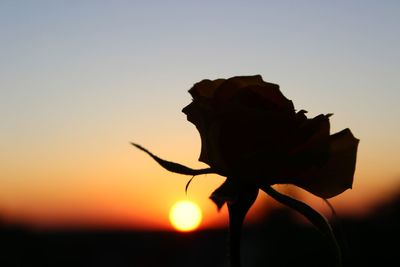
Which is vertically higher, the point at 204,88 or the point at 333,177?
the point at 204,88

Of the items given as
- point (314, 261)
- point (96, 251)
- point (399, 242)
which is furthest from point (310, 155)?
point (96, 251)

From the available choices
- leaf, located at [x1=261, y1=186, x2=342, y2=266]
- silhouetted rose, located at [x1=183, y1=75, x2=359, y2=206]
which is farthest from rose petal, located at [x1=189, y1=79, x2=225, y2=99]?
leaf, located at [x1=261, y1=186, x2=342, y2=266]

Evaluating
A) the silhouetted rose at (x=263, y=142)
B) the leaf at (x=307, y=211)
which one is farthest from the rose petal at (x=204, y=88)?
the leaf at (x=307, y=211)

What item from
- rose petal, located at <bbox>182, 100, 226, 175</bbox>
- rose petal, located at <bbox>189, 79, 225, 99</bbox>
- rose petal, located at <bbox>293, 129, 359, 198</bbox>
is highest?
rose petal, located at <bbox>189, 79, 225, 99</bbox>

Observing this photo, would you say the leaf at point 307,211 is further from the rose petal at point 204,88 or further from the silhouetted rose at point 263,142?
the rose petal at point 204,88

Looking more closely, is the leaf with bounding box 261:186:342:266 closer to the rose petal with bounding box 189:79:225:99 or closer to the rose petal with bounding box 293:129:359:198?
the rose petal with bounding box 293:129:359:198

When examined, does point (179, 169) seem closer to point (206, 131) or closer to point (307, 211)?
point (206, 131)

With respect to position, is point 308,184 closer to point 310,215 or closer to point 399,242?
point 310,215

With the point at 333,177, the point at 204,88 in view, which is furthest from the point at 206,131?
the point at 333,177
